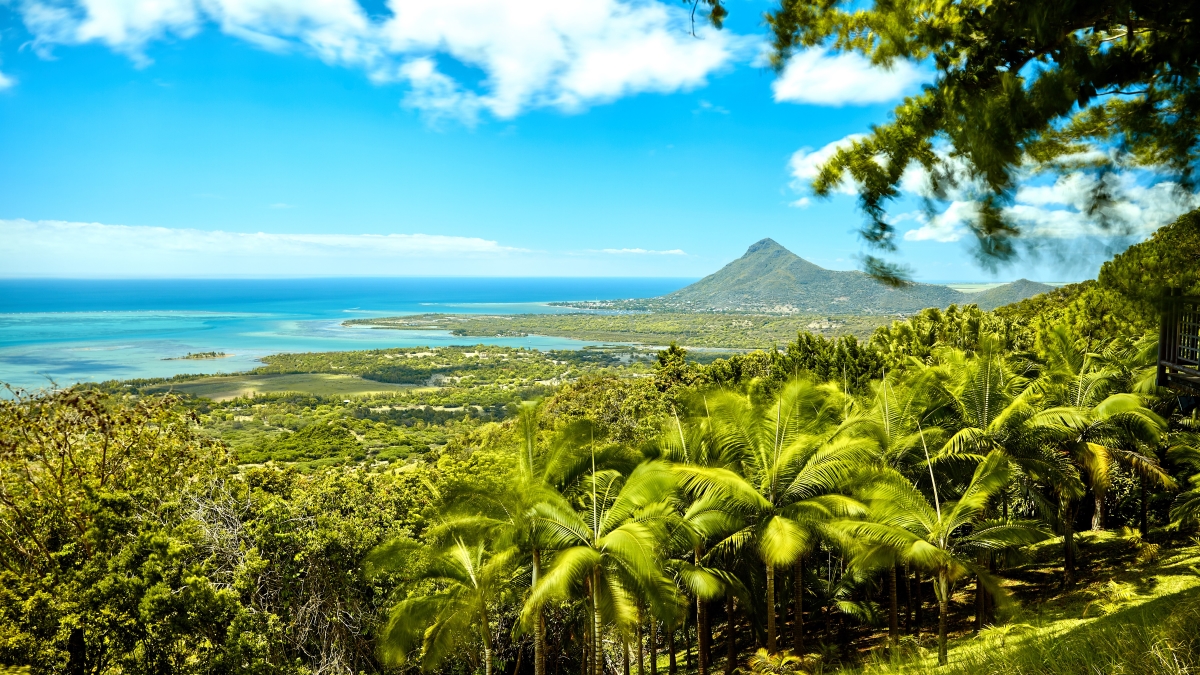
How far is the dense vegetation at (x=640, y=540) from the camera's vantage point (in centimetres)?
907

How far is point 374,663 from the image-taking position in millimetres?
12531

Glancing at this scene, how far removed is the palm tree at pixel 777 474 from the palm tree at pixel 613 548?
72 centimetres

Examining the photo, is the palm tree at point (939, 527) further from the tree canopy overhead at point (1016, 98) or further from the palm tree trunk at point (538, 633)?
the tree canopy overhead at point (1016, 98)

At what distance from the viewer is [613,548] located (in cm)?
854

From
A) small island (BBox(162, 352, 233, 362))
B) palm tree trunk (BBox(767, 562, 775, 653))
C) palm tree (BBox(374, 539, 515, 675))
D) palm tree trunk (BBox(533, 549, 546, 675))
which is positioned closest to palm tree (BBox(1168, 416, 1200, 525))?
palm tree trunk (BBox(767, 562, 775, 653))

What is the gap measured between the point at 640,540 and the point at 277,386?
9321 centimetres

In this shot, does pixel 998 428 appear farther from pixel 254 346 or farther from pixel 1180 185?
pixel 254 346

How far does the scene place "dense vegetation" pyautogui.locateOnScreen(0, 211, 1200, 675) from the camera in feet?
29.8

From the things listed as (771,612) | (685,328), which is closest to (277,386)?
(771,612)

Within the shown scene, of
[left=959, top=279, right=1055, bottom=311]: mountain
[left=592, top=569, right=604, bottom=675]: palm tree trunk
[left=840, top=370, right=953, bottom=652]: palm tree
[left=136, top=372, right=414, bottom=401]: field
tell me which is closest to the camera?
[left=959, top=279, right=1055, bottom=311]: mountain

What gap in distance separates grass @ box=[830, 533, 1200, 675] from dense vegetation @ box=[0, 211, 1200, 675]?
5 centimetres

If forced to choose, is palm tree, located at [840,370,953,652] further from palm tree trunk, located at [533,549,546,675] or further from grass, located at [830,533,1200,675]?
palm tree trunk, located at [533,549,546,675]

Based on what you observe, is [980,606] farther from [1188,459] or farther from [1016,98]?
[1016,98]

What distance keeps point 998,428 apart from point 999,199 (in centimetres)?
974
